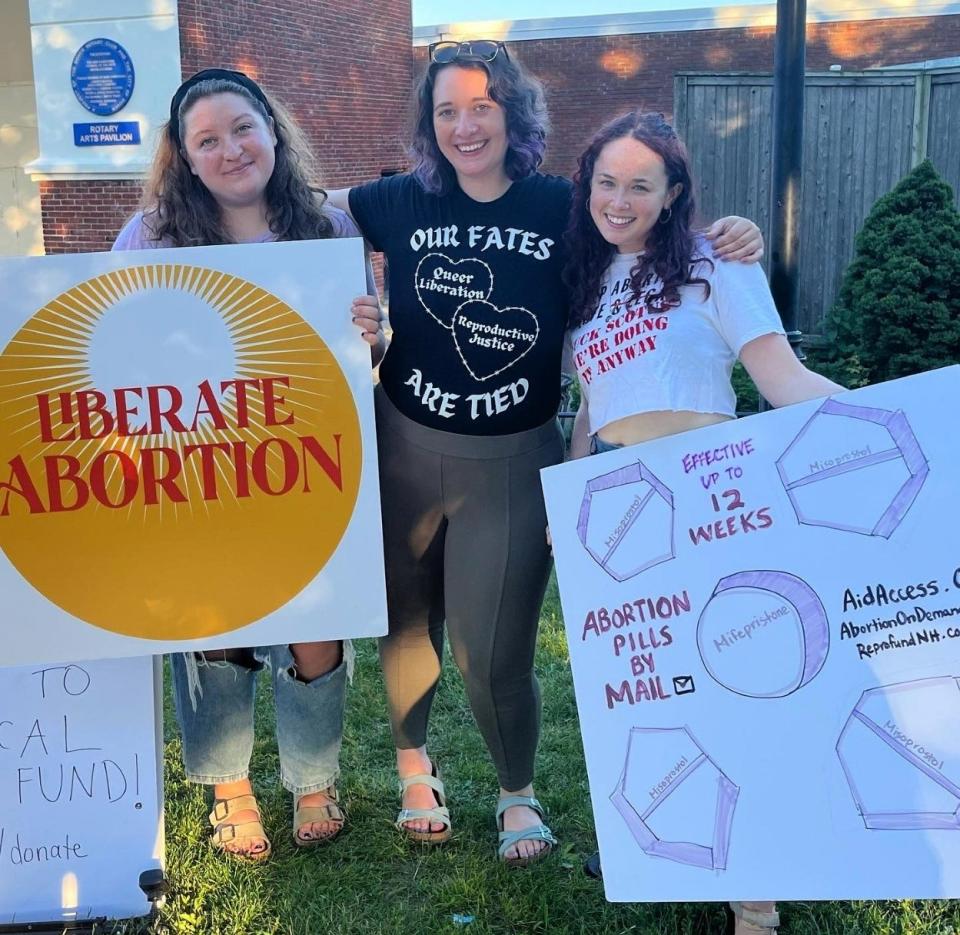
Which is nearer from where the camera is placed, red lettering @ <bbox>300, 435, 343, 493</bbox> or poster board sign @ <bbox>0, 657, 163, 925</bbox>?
red lettering @ <bbox>300, 435, 343, 493</bbox>

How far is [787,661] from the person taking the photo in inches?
72.0

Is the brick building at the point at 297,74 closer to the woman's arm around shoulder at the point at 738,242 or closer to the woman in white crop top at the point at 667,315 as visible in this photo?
the woman in white crop top at the point at 667,315

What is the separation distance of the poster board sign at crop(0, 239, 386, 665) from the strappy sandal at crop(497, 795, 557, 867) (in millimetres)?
742

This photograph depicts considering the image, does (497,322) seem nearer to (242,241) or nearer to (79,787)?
(242,241)

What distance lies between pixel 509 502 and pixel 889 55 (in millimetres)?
14415

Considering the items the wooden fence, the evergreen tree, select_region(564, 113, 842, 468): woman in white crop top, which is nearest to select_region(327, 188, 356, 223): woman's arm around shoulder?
select_region(564, 113, 842, 468): woman in white crop top

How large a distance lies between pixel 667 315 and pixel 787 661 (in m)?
0.69

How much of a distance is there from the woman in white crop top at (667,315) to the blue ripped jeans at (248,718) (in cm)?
102

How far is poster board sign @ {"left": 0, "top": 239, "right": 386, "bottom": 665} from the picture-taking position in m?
2.04

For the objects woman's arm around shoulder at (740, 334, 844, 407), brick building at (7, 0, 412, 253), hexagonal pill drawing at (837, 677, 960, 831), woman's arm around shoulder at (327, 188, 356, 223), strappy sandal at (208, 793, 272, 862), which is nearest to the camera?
hexagonal pill drawing at (837, 677, 960, 831)

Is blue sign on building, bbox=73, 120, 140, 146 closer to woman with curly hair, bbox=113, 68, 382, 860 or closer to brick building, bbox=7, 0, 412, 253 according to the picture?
brick building, bbox=7, 0, 412, 253

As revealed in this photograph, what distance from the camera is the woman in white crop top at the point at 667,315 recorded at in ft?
6.34

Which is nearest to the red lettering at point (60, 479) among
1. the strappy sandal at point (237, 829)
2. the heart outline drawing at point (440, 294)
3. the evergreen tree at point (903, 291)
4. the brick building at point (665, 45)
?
the heart outline drawing at point (440, 294)

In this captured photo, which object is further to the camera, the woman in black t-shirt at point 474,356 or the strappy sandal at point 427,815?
the strappy sandal at point 427,815
